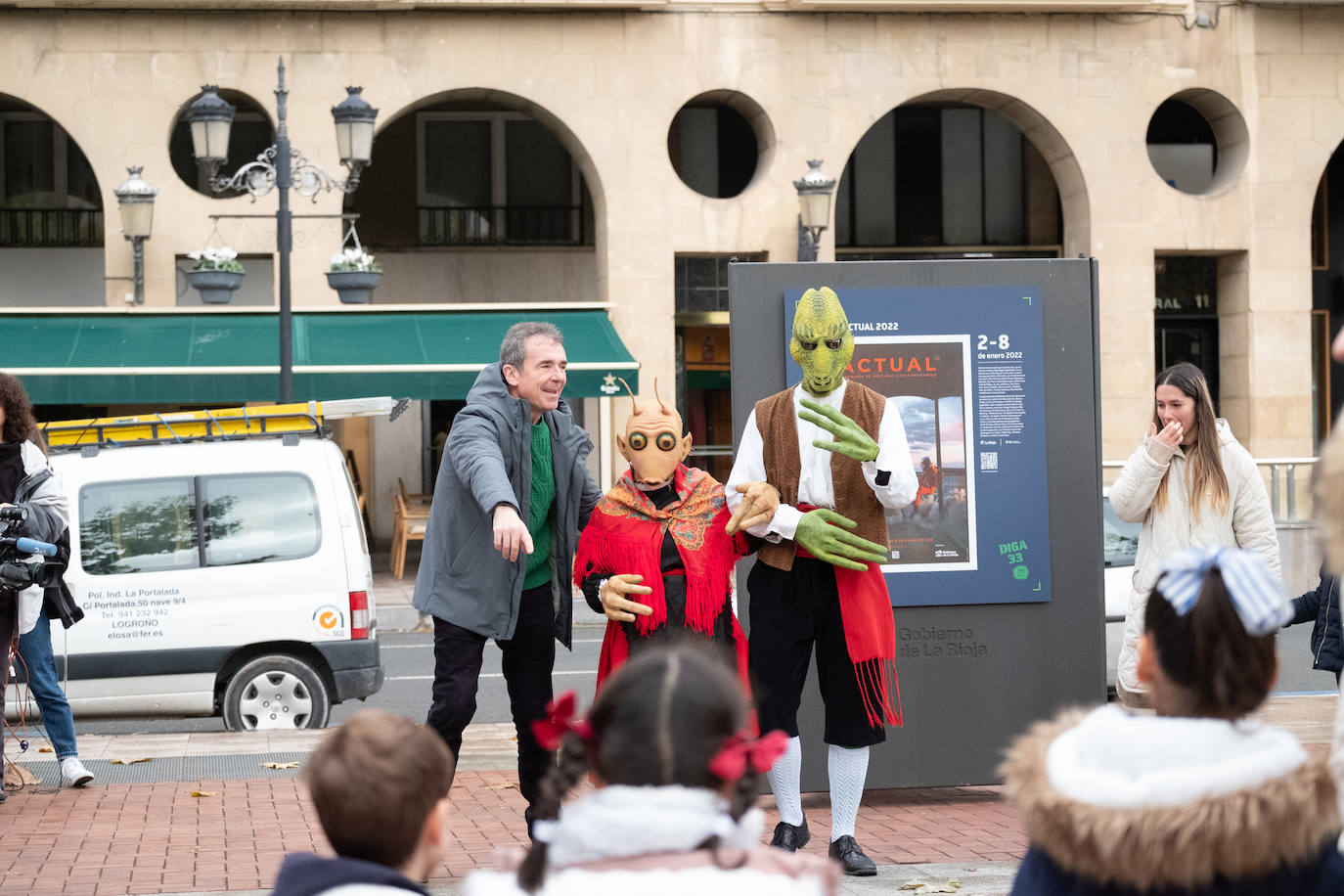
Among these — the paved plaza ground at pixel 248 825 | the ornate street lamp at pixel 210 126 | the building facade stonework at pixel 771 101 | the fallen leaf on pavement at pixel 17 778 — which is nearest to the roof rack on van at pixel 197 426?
the paved plaza ground at pixel 248 825

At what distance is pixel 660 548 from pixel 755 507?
34 cm

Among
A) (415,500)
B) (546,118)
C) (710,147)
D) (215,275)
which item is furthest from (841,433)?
(710,147)

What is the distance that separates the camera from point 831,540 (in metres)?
5.39

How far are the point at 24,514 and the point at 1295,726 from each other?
19.9 feet

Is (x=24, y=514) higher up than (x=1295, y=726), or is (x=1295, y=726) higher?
(x=24, y=514)

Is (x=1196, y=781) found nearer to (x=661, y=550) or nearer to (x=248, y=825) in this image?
(x=661, y=550)

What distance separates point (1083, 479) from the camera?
6.78 metres

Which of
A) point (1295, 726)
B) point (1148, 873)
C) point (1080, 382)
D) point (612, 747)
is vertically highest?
point (1080, 382)

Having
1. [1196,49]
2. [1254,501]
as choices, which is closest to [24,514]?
[1254,501]

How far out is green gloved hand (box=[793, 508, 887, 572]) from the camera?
17.7ft

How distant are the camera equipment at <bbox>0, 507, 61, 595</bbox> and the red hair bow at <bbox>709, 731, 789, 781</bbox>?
212 inches

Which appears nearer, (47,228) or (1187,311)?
(1187,311)

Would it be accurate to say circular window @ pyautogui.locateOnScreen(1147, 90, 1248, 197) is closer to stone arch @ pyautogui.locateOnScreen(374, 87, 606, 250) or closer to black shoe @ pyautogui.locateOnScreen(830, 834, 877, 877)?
stone arch @ pyautogui.locateOnScreen(374, 87, 606, 250)

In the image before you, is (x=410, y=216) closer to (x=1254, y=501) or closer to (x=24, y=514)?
(x=24, y=514)
